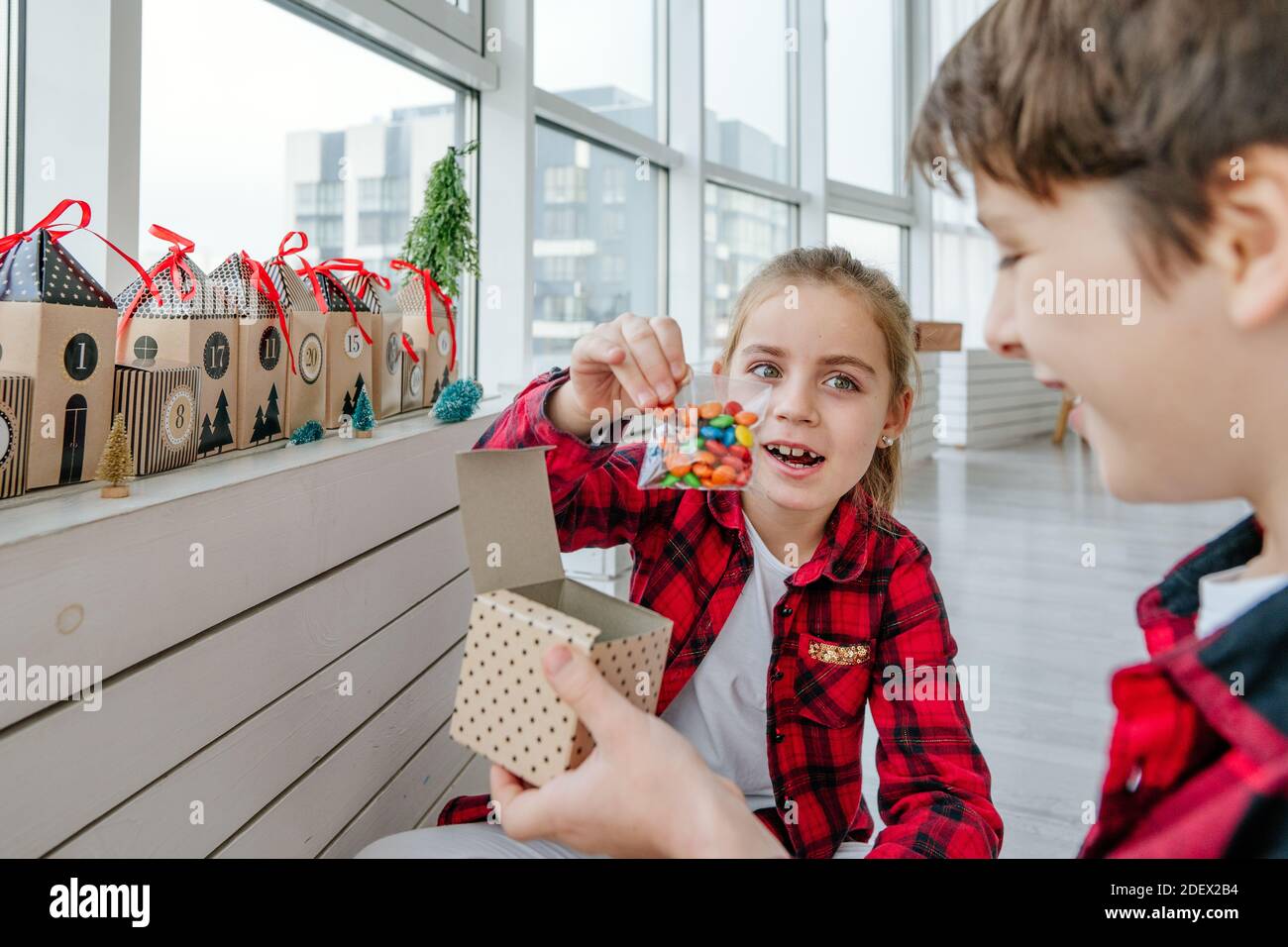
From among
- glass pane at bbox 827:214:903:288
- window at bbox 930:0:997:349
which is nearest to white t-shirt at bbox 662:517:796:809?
glass pane at bbox 827:214:903:288

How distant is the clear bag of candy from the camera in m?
0.97

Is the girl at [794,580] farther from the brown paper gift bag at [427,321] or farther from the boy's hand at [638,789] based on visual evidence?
the brown paper gift bag at [427,321]

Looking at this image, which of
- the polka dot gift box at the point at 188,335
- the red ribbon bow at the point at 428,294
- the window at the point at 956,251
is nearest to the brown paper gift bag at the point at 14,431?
the polka dot gift box at the point at 188,335

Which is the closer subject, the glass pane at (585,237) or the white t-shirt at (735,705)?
the white t-shirt at (735,705)

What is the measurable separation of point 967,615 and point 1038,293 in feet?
8.80

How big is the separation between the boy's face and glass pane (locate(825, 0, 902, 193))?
563cm

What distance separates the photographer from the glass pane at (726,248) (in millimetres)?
4312

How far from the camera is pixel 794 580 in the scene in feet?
3.78

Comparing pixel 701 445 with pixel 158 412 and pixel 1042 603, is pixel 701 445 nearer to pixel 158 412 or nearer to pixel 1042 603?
pixel 158 412

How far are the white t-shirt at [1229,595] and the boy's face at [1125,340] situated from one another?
6cm

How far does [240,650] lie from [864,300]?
34.1 inches

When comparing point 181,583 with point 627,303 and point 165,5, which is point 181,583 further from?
point 627,303

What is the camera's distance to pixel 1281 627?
498mm
